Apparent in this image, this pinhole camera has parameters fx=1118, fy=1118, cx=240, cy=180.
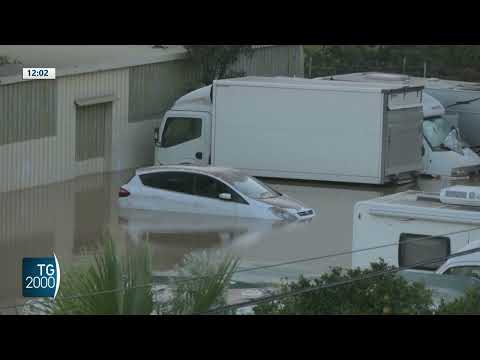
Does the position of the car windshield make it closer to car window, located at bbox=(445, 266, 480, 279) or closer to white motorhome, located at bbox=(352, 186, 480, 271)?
white motorhome, located at bbox=(352, 186, 480, 271)

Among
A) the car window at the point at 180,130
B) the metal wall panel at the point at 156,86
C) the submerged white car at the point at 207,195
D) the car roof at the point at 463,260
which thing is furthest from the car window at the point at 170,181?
the car roof at the point at 463,260

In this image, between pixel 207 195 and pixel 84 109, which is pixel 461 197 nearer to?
pixel 207 195

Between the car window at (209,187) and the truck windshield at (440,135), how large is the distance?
8381 mm

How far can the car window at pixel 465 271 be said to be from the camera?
10.2 m

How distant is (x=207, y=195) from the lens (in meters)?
23.4

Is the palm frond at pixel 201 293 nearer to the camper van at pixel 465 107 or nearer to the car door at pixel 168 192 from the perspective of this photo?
the car door at pixel 168 192

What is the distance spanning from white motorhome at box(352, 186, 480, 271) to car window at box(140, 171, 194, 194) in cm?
1034

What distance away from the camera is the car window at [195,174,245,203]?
76.5ft

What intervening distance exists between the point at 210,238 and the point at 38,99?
270 inches

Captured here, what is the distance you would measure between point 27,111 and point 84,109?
2173 millimetres
